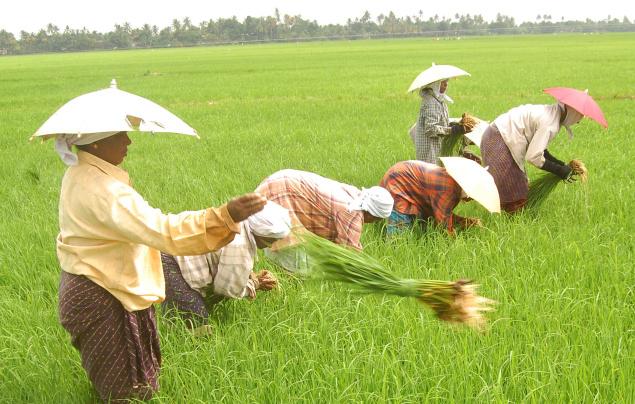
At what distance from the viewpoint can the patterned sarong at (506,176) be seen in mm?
3762

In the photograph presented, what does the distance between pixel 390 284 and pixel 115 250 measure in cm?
81

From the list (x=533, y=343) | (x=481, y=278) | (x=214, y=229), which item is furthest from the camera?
(x=481, y=278)

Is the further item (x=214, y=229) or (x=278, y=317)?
(x=278, y=317)

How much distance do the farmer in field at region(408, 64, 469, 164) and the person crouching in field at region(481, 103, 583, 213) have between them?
1.69ft

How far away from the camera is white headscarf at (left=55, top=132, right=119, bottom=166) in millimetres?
1609

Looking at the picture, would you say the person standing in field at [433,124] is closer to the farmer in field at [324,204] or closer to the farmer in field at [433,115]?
the farmer in field at [433,115]

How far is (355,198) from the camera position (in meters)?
2.90

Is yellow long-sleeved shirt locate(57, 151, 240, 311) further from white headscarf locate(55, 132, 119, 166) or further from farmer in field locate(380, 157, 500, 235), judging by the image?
farmer in field locate(380, 157, 500, 235)

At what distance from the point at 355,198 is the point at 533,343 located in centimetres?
116

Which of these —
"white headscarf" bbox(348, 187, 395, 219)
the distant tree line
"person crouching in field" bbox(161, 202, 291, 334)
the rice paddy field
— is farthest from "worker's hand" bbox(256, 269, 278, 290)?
the distant tree line

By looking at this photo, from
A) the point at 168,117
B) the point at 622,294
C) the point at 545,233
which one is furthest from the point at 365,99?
the point at 168,117

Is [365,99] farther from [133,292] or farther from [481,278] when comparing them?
[133,292]

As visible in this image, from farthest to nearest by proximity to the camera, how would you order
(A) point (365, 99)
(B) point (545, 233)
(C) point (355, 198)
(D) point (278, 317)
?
(A) point (365, 99) < (B) point (545, 233) < (C) point (355, 198) < (D) point (278, 317)

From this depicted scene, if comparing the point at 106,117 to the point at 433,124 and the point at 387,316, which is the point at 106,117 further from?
the point at 433,124
